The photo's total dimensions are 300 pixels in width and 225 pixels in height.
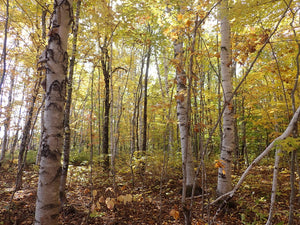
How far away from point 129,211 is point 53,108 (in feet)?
9.69

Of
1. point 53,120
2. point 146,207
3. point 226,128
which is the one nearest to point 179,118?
point 226,128

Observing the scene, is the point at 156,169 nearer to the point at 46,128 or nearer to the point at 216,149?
the point at 46,128

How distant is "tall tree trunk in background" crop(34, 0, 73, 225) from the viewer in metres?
1.63

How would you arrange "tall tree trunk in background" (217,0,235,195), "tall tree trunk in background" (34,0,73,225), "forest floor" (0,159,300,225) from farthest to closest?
"tall tree trunk in background" (217,0,235,195) < "forest floor" (0,159,300,225) < "tall tree trunk in background" (34,0,73,225)

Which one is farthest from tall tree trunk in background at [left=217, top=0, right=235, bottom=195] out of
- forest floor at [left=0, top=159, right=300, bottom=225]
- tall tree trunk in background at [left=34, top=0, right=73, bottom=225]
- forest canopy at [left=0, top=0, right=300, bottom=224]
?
tall tree trunk in background at [left=34, top=0, right=73, bottom=225]

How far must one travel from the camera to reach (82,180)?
5.89 metres

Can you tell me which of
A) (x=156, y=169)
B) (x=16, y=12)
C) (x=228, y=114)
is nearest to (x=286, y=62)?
(x=228, y=114)

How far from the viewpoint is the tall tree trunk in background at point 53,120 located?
64.3 inches

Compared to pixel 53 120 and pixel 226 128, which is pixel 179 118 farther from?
pixel 53 120

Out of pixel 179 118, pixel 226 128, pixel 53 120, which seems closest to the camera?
pixel 53 120

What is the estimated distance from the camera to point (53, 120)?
67.2 inches

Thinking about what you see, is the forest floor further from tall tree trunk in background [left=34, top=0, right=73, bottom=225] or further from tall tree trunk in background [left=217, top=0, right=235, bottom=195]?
tall tree trunk in background [left=34, top=0, right=73, bottom=225]

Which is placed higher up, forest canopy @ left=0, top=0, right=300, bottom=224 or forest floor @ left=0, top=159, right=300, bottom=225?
forest canopy @ left=0, top=0, right=300, bottom=224

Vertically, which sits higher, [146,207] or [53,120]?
[53,120]
